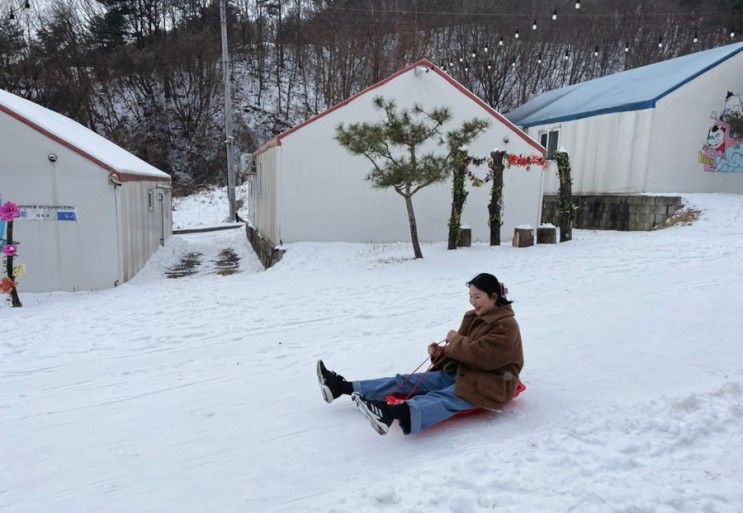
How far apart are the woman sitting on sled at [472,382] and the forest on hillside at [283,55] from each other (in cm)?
2903

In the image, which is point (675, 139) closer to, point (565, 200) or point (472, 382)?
point (565, 200)

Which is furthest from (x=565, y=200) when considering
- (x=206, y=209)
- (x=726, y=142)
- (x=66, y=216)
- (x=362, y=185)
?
(x=206, y=209)

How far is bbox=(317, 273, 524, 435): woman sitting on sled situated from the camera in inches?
122

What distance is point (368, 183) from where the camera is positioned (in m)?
12.5

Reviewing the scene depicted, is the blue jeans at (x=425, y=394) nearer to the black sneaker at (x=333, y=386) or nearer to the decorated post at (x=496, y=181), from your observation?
the black sneaker at (x=333, y=386)

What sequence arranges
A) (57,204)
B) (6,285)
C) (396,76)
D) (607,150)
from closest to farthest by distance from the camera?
(6,285) → (57,204) → (396,76) → (607,150)

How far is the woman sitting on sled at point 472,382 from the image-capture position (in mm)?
3107

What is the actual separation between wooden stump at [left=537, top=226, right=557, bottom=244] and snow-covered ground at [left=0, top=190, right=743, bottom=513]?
348 centimetres

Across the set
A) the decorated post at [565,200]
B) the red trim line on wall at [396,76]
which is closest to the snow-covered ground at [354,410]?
the decorated post at [565,200]

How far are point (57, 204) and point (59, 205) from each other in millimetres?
37

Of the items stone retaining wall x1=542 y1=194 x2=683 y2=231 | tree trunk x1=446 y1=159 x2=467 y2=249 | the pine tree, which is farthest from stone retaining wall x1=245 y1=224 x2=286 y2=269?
stone retaining wall x1=542 y1=194 x2=683 y2=231

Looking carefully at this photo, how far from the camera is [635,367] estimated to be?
13.7ft

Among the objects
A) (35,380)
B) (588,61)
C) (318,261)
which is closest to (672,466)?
(35,380)

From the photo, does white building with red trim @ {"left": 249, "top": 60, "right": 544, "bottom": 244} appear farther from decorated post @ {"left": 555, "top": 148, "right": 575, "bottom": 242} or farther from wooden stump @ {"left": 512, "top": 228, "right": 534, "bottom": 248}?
wooden stump @ {"left": 512, "top": 228, "right": 534, "bottom": 248}
